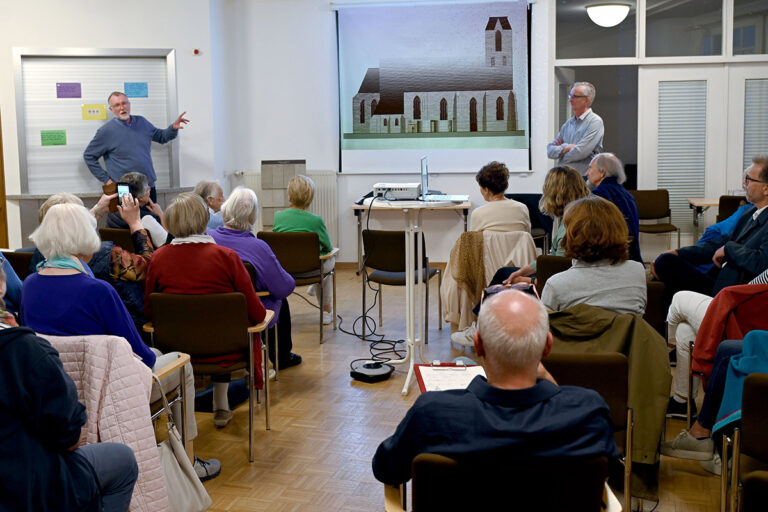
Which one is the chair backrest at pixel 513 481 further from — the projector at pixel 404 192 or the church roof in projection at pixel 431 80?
the church roof in projection at pixel 431 80

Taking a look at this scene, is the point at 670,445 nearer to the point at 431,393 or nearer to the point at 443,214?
the point at 431,393

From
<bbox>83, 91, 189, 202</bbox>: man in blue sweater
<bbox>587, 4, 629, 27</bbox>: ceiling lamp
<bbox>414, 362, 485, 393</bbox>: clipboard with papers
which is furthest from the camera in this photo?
<bbox>587, 4, 629, 27</bbox>: ceiling lamp

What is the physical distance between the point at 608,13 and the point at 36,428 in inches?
313

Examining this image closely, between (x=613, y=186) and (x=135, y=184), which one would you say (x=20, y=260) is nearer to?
(x=135, y=184)

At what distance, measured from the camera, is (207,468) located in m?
3.58

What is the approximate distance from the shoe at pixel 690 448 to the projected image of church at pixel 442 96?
18.6 ft

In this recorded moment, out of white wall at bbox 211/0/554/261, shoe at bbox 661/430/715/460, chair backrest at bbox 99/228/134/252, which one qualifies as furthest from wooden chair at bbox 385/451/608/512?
white wall at bbox 211/0/554/261

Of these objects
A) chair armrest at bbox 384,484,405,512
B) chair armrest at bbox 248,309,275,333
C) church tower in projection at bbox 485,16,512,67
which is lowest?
chair armrest at bbox 384,484,405,512

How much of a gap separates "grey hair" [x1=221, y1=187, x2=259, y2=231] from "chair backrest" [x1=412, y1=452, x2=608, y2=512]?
3.07 metres

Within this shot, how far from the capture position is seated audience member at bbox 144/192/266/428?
3.74 meters

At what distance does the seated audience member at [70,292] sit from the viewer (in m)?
2.88

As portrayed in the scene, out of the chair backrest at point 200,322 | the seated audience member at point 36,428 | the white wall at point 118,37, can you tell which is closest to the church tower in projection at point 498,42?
the white wall at point 118,37

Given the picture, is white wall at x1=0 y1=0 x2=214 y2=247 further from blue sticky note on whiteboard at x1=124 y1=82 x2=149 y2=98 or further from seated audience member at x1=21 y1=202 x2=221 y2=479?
seated audience member at x1=21 y1=202 x2=221 y2=479

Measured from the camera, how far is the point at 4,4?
7930 millimetres
